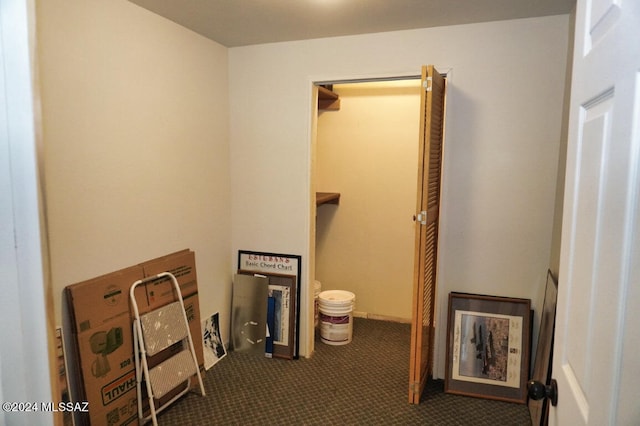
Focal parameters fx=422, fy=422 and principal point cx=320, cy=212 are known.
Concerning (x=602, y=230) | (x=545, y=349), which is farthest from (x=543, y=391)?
(x=545, y=349)

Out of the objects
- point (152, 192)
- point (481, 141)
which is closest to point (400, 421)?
point (481, 141)

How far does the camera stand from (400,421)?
99.6 inches

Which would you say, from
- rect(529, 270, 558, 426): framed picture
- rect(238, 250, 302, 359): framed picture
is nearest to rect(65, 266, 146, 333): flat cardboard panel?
rect(238, 250, 302, 359): framed picture

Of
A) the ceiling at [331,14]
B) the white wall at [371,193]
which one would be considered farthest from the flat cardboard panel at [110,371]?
the white wall at [371,193]

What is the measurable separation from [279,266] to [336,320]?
693mm

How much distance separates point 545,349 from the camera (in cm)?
238

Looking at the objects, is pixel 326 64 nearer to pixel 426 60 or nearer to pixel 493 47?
pixel 426 60

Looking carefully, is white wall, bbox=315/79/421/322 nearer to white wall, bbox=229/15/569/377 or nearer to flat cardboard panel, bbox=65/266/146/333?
white wall, bbox=229/15/569/377

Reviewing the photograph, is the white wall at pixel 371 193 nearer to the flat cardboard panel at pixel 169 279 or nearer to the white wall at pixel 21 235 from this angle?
the flat cardboard panel at pixel 169 279

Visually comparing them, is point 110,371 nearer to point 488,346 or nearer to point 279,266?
point 279,266

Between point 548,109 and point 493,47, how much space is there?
1.72 ft

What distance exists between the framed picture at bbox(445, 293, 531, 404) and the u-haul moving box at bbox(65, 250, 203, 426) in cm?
195

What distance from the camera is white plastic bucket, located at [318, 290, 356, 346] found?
11.7 ft

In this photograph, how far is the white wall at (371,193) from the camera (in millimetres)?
3834
